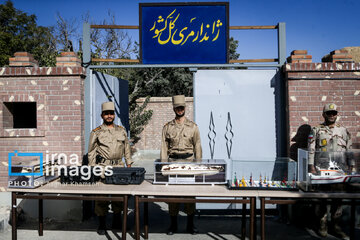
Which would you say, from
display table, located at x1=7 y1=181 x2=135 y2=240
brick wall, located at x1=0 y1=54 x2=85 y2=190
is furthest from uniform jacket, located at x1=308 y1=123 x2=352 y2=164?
brick wall, located at x1=0 y1=54 x2=85 y2=190

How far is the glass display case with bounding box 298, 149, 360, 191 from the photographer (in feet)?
12.9

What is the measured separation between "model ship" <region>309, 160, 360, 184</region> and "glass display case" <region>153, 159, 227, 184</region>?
3.69 feet

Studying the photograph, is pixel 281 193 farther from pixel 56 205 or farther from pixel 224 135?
pixel 56 205

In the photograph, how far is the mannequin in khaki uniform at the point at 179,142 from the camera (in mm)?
4945

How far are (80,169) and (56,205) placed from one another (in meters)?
1.79

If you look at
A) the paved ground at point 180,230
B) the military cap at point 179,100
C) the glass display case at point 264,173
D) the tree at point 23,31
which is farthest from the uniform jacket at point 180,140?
the tree at point 23,31

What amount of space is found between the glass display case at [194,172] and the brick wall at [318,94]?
6.23 feet

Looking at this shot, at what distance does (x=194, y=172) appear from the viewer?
422 cm

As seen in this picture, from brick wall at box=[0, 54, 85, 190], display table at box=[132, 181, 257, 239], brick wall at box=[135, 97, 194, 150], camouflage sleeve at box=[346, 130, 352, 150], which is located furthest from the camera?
brick wall at box=[135, 97, 194, 150]

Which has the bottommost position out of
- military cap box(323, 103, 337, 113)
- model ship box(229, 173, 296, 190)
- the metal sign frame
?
model ship box(229, 173, 296, 190)

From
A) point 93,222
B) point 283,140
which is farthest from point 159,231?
point 283,140

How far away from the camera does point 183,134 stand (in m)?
4.96

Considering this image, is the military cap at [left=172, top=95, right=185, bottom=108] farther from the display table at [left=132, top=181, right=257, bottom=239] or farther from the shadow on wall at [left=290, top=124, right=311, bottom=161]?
the shadow on wall at [left=290, top=124, right=311, bottom=161]

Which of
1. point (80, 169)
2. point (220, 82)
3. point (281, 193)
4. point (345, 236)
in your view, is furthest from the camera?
point (220, 82)
